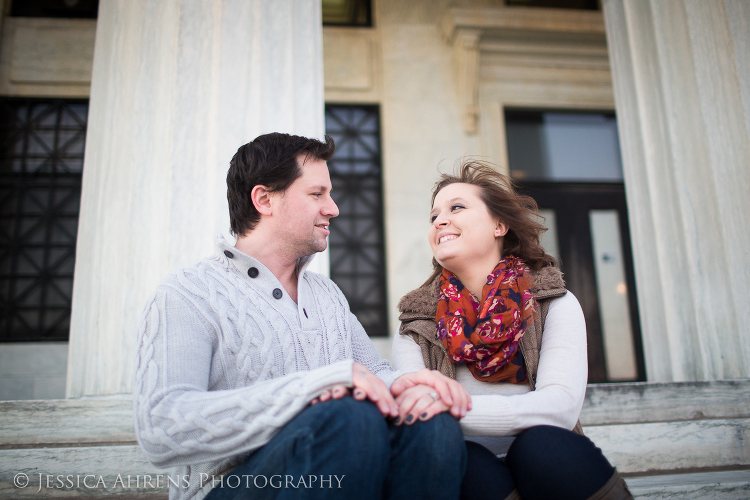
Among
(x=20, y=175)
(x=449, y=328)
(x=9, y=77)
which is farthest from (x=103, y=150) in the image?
(x=9, y=77)

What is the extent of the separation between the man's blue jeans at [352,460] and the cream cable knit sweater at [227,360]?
5 cm

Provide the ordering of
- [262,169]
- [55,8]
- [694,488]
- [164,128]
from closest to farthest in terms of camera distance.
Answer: [262,169] → [694,488] → [164,128] → [55,8]

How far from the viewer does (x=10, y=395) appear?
4352mm

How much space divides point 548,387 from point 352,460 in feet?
2.39

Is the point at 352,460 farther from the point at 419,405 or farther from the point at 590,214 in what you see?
the point at 590,214

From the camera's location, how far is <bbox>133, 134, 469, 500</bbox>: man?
42.3 inches

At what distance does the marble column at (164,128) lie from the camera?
255cm

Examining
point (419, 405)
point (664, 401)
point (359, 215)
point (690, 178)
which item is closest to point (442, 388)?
point (419, 405)

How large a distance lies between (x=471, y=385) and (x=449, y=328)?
23 centimetres

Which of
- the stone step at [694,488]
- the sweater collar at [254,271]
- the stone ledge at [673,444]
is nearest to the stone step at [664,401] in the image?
the stone ledge at [673,444]

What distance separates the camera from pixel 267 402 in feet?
3.67

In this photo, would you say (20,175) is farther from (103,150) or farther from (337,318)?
(337,318)

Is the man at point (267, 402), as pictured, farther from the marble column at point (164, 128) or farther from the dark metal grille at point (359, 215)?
the dark metal grille at point (359, 215)

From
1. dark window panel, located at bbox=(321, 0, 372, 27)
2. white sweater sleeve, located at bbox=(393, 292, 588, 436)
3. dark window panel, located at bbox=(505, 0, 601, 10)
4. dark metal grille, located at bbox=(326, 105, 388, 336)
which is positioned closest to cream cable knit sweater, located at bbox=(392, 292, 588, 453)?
white sweater sleeve, located at bbox=(393, 292, 588, 436)
